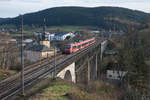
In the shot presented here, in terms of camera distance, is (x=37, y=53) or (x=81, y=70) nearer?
(x=81, y=70)

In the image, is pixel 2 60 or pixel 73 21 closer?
pixel 2 60

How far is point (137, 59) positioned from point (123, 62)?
3.07 meters

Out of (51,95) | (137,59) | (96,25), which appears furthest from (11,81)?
(96,25)

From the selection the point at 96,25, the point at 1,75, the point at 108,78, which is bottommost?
the point at 108,78

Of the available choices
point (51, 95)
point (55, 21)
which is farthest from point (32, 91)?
point (55, 21)

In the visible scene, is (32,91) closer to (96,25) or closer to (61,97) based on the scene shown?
(61,97)

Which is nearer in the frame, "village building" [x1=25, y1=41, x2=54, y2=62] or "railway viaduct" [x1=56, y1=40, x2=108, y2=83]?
"railway viaduct" [x1=56, y1=40, x2=108, y2=83]

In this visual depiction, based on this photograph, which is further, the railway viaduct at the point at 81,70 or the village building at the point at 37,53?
the village building at the point at 37,53

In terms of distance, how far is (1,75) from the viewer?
17453 mm


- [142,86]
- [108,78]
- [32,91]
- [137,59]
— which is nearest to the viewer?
[32,91]

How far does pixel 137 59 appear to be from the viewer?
2711cm

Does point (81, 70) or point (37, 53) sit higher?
point (37, 53)

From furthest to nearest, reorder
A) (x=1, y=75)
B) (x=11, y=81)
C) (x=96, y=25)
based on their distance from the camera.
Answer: (x=96, y=25) → (x=1, y=75) → (x=11, y=81)

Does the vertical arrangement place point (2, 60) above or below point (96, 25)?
below
